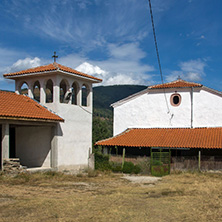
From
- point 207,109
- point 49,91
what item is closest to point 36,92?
point 49,91

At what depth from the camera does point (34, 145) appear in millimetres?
21578

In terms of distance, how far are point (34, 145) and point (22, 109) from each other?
354 centimetres

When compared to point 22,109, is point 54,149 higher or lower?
lower

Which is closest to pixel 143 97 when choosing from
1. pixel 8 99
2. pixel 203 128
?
pixel 203 128

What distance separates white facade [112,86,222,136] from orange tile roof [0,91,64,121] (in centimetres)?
869

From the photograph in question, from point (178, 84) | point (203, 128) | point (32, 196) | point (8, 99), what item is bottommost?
point (32, 196)

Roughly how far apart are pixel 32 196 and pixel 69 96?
1141cm

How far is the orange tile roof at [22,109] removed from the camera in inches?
693

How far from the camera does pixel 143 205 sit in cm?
1052

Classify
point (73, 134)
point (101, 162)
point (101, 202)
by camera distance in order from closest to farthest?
point (101, 202) < point (73, 134) < point (101, 162)

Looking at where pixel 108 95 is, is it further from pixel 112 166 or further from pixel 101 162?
pixel 112 166

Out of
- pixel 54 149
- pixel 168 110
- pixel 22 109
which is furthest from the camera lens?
pixel 168 110

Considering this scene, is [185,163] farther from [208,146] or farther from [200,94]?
[200,94]

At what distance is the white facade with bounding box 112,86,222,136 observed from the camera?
83.1ft
